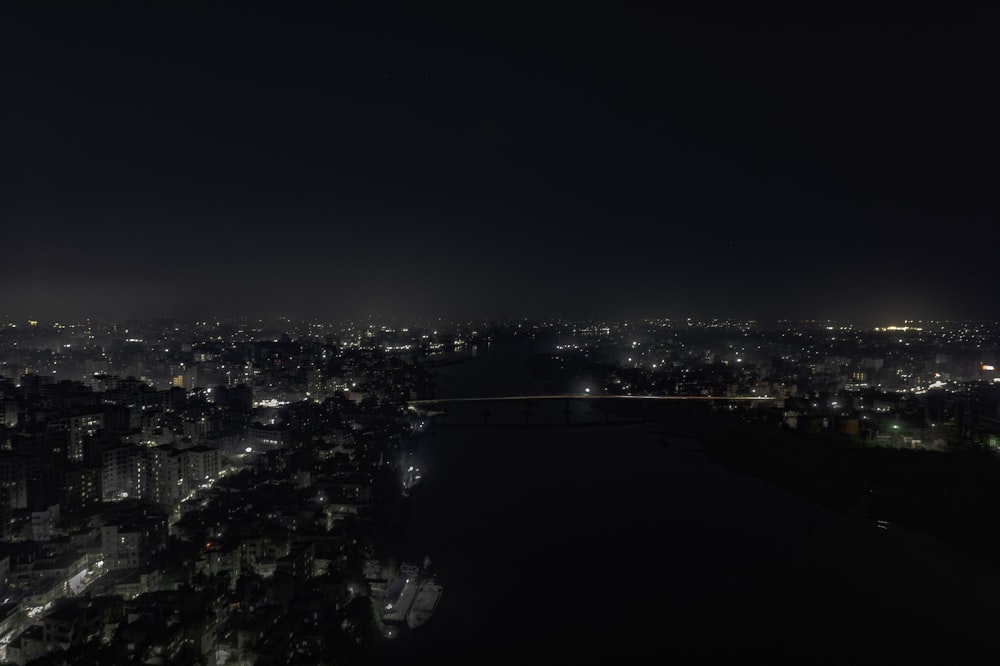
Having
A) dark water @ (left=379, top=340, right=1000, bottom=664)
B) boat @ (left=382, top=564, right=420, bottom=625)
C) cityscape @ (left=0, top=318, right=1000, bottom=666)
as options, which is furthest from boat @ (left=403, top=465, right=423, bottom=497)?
boat @ (left=382, top=564, right=420, bottom=625)

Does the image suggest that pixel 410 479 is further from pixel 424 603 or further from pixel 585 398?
pixel 585 398

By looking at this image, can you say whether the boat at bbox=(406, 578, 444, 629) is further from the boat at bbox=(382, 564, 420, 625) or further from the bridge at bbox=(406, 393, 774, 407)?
the bridge at bbox=(406, 393, 774, 407)

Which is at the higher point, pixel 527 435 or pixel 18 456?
pixel 18 456

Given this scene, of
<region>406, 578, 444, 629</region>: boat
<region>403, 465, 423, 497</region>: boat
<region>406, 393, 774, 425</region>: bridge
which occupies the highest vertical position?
<region>406, 578, 444, 629</region>: boat

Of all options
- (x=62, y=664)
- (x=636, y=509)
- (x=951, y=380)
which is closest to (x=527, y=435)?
(x=636, y=509)

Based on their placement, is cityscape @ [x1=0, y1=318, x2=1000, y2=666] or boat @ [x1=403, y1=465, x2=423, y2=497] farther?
boat @ [x1=403, y1=465, x2=423, y2=497]

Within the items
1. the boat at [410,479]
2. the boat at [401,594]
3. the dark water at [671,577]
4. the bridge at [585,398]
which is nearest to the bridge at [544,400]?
the bridge at [585,398]

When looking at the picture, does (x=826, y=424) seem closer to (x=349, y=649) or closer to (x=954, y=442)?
(x=954, y=442)
